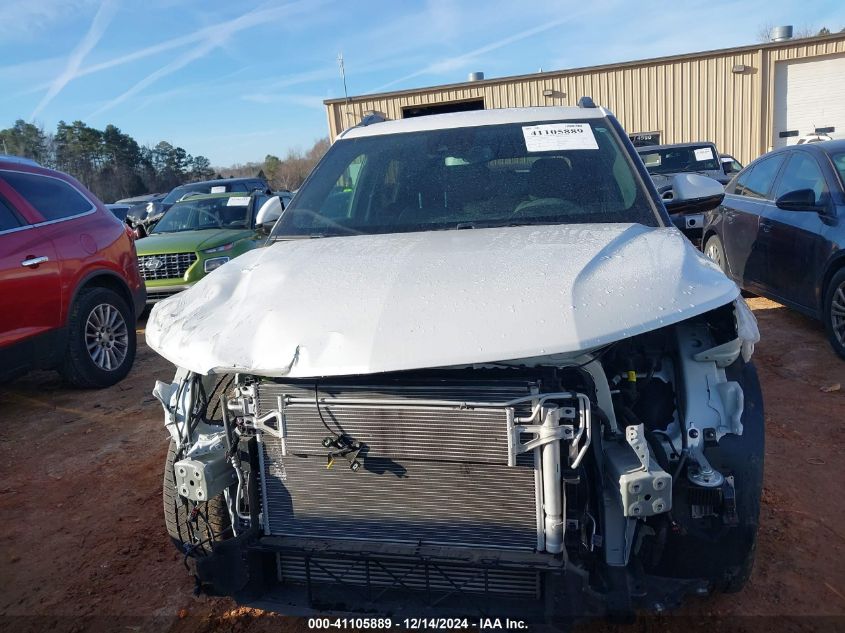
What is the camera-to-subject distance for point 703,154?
12500 millimetres

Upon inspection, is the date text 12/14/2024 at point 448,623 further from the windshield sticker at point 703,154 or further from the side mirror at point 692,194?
the windshield sticker at point 703,154

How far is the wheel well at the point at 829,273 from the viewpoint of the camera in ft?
16.9

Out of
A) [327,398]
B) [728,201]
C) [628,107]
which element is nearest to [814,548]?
[327,398]

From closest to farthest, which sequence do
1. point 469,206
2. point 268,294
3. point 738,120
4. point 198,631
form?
point 268,294 < point 198,631 < point 469,206 < point 738,120

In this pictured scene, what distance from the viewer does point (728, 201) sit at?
7199mm

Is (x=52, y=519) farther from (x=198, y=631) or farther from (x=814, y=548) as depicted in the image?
(x=814, y=548)

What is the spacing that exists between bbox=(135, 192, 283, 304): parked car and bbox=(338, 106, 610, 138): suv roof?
4.19m

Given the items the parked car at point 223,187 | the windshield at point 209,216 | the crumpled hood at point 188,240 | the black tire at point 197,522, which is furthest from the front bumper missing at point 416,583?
the parked car at point 223,187

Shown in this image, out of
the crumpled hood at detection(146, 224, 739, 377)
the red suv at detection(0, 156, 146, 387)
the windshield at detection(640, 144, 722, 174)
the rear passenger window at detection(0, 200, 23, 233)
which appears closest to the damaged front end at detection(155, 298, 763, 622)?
the crumpled hood at detection(146, 224, 739, 377)

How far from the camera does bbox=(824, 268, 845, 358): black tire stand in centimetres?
514

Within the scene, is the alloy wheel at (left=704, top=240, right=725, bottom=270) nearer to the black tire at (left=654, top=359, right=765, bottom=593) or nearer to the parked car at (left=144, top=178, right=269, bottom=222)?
the black tire at (left=654, top=359, right=765, bottom=593)

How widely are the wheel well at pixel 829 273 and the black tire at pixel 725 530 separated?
149 inches

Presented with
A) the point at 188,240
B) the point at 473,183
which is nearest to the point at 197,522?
the point at 473,183

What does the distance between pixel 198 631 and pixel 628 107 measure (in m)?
21.3
